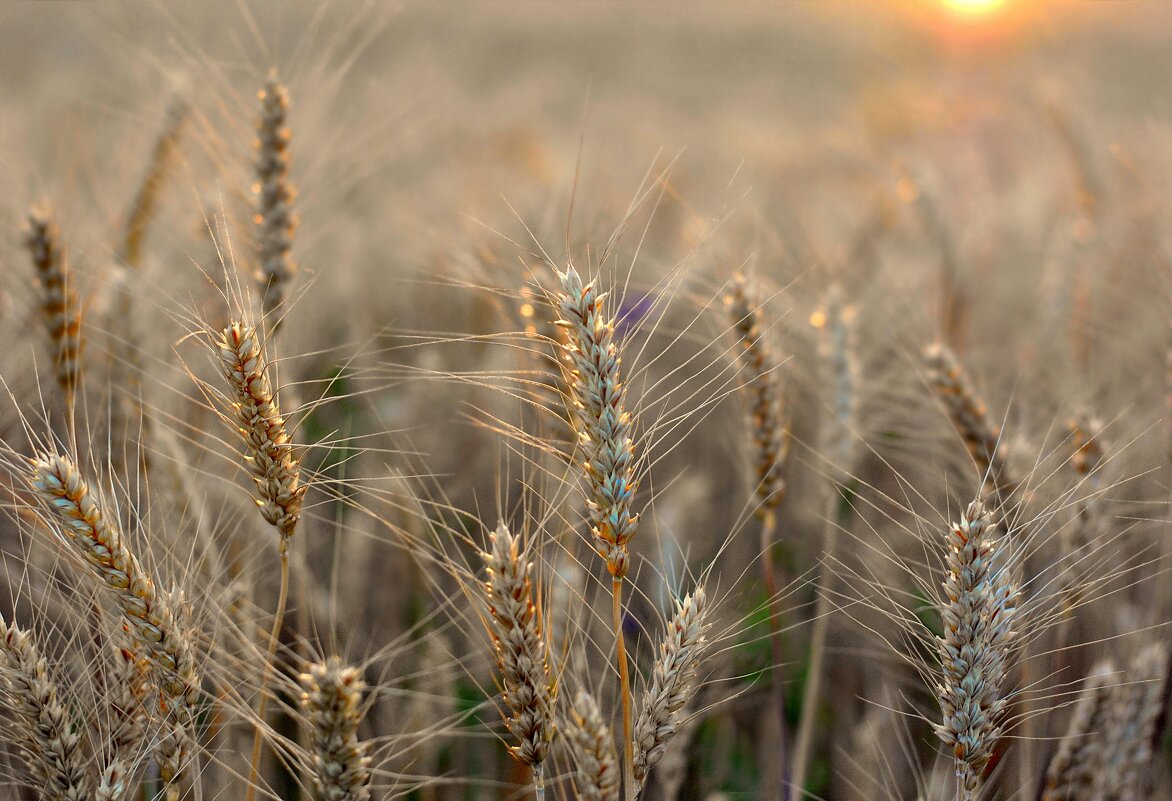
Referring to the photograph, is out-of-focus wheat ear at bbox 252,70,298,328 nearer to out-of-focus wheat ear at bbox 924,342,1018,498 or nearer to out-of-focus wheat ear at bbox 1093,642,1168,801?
out-of-focus wheat ear at bbox 924,342,1018,498

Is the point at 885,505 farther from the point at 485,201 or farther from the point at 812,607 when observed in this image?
the point at 485,201

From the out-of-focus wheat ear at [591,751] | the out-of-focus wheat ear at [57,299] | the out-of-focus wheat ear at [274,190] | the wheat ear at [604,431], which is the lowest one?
the out-of-focus wheat ear at [591,751]

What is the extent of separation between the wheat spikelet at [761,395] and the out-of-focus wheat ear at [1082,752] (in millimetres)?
699

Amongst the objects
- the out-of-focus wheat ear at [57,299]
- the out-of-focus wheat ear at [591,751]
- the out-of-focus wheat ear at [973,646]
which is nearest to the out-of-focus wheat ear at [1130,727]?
the out-of-focus wheat ear at [973,646]

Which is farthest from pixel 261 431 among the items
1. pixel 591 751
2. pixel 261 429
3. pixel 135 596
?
pixel 591 751

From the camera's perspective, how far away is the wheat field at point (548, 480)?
3.77ft

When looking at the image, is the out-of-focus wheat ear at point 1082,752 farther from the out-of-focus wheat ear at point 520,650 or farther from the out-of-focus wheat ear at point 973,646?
the out-of-focus wheat ear at point 520,650

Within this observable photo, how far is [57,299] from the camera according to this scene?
1.68 m

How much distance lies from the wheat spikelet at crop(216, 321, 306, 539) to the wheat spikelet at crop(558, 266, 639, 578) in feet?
1.45

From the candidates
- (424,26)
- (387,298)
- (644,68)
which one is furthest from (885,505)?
(424,26)

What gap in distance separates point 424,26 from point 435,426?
59.9 ft

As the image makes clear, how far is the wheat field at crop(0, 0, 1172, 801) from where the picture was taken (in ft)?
3.77

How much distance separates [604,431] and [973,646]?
633 millimetres

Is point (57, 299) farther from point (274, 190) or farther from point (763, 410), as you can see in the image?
point (763, 410)
